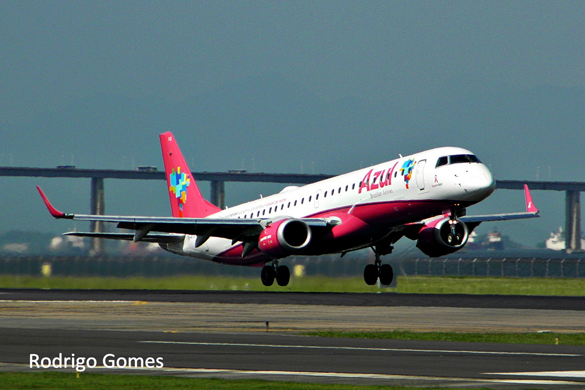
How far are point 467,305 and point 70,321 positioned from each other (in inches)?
668

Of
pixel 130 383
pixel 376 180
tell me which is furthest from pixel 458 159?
pixel 130 383

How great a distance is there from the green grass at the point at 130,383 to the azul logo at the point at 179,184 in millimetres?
43096

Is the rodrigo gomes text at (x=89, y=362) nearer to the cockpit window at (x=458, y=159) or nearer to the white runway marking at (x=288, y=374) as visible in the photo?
the white runway marking at (x=288, y=374)

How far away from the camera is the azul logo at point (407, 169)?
1511 inches

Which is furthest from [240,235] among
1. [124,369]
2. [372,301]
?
[124,369]

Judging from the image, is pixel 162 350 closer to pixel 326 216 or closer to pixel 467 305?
pixel 467 305

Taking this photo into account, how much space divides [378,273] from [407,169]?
10.1 meters

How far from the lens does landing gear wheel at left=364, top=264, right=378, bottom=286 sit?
47.7 meters

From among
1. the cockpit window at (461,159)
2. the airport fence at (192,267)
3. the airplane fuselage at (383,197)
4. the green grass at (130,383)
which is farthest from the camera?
the airport fence at (192,267)

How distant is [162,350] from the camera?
20172 millimetres

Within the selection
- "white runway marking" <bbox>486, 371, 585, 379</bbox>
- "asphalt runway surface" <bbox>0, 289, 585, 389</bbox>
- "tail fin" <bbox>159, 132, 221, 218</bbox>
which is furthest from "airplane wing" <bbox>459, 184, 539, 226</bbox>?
"white runway marking" <bbox>486, 371, 585, 379</bbox>

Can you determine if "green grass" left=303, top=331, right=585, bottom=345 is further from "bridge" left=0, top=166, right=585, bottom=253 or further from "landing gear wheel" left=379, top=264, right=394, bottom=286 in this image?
"bridge" left=0, top=166, right=585, bottom=253

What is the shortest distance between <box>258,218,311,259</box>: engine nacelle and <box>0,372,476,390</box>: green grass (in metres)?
26.7

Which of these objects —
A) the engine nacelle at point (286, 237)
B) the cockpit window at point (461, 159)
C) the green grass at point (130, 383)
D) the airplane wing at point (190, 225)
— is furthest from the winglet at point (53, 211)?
the green grass at point (130, 383)
